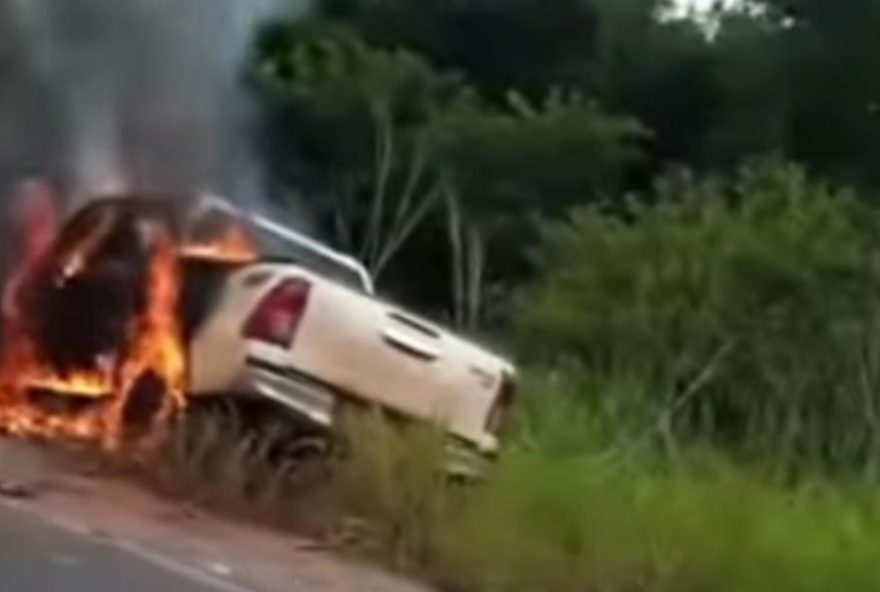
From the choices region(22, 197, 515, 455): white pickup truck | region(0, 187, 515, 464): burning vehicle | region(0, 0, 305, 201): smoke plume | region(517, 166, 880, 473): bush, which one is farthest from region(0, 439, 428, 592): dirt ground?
region(0, 0, 305, 201): smoke plume

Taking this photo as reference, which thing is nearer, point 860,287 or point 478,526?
point 478,526

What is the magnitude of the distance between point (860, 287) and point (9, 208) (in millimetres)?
6780

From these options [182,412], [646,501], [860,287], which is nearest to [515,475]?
[646,501]

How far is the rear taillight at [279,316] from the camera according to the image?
13336 millimetres

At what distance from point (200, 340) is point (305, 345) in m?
0.68

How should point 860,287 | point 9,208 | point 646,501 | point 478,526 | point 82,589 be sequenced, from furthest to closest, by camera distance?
1. point 860,287
2. point 9,208
3. point 646,501
4. point 478,526
5. point 82,589

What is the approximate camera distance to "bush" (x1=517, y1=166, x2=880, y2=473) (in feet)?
64.1

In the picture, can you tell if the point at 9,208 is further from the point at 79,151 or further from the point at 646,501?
the point at 646,501

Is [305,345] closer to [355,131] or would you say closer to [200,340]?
[200,340]

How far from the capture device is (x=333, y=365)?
13328 mm

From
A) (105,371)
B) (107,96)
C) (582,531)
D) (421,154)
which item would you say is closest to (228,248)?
(105,371)

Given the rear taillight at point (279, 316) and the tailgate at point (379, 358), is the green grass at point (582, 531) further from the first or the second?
the rear taillight at point (279, 316)

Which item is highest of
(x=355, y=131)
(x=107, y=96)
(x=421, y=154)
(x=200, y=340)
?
(x=355, y=131)

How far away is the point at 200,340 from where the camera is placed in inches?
540
